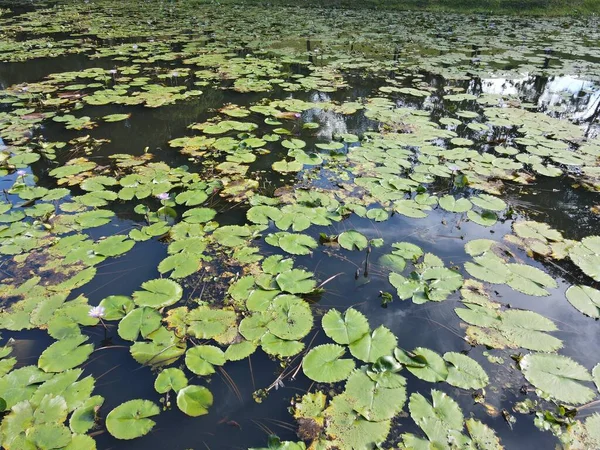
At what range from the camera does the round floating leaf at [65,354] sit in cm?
178

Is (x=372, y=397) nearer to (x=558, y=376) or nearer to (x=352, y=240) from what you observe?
(x=558, y=376)

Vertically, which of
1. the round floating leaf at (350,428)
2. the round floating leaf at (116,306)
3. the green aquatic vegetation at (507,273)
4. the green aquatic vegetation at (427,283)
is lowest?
the round floating leaf at (350,428)

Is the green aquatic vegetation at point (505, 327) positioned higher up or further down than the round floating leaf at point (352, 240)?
further down

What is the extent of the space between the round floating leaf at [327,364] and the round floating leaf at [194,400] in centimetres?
50

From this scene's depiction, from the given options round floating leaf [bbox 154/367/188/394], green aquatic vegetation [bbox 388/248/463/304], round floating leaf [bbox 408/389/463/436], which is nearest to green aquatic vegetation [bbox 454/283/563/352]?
green aquatic vegetation [bbox 388/248/463/304]

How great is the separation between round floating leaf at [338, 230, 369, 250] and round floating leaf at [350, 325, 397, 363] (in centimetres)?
77

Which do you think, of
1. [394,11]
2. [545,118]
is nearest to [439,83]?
[545,118]

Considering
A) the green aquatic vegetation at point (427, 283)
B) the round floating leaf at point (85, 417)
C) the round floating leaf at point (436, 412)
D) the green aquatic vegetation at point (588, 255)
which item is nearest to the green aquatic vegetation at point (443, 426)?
the round floating leaf at point (436, 412)

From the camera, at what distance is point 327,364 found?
1.81 metres

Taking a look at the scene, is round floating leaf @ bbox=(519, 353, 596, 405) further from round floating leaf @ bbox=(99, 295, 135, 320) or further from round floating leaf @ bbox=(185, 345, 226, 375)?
round floating leaf @ bbox=(99, 295, 135, 320)

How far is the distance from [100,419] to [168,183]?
→ 225cm

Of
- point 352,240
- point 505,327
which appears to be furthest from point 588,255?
point 352,240

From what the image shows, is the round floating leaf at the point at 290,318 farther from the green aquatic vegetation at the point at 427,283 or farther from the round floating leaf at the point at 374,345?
the green aquatic vegetation at the point at 427,283

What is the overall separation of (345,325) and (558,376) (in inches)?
44.3
